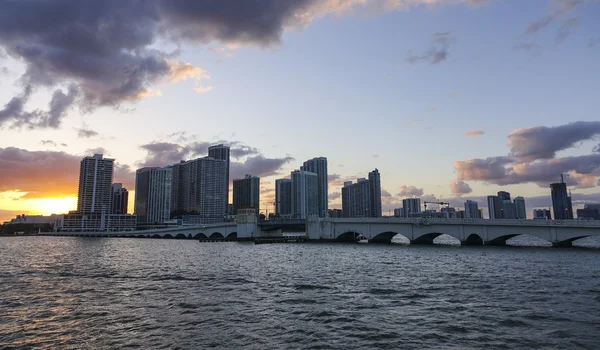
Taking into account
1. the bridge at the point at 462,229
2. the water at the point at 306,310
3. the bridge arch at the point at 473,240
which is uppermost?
the bridge at the point at 462,229

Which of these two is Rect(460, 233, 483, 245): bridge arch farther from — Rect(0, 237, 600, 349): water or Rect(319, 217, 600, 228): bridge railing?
Rect(0, 237, 600, 349): water

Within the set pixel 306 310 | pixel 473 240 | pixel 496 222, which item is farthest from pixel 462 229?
pixel 306 310

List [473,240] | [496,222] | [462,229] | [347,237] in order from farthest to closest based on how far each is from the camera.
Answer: [347,237], [473,240], [462,229], [496,222]

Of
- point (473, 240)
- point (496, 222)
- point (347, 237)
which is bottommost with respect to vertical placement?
point (347, 237)

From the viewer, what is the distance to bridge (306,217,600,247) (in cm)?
9112

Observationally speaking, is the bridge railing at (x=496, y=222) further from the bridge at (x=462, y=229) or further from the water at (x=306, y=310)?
the water at (x=306, y=310)

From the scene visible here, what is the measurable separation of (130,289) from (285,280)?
1905cm

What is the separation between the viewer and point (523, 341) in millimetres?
22156

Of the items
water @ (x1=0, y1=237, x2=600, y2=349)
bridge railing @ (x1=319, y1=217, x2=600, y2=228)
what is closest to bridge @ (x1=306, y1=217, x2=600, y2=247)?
bridge railing @ (x1=319, y1=217, x2=600, y2=228)

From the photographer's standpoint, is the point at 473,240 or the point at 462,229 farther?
the point at 473,240

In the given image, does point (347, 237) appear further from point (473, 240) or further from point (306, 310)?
point (306, 310)

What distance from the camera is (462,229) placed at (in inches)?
4316

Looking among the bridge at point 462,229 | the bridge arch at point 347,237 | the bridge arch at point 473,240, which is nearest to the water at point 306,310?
the bridge at point 462,229

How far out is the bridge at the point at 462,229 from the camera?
91.1 meters
